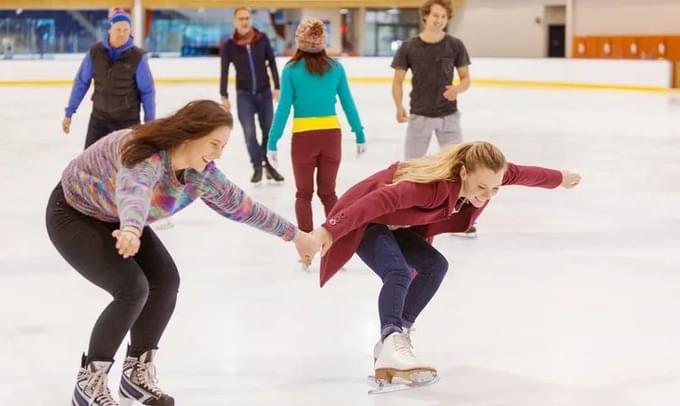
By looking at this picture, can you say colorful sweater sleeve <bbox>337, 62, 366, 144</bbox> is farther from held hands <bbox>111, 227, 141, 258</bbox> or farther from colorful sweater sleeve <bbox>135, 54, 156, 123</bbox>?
held hands <bbox>111, 227, 141, 258</bbox>

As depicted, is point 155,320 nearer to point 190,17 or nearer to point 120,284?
point 120,284

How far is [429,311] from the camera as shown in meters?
3.87

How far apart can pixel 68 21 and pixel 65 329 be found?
2111cm

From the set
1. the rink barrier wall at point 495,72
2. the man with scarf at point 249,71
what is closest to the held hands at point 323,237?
the man with scarf at point 249,71

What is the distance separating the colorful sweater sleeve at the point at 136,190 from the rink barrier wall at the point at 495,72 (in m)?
17.4

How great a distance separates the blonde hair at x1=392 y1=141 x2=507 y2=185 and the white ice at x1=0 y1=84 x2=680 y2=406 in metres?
0.64

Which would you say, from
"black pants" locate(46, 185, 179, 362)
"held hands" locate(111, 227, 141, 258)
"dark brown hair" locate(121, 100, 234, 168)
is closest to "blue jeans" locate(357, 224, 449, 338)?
"black pants" locate(46, 185, 179, 362)

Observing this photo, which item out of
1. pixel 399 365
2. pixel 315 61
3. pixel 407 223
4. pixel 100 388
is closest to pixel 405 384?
pixel 399 365

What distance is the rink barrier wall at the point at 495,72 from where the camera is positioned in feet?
62.4

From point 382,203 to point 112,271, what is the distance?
799mm

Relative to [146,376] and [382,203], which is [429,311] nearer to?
[382,203]

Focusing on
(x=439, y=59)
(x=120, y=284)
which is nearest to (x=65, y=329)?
(x=120, y=284)

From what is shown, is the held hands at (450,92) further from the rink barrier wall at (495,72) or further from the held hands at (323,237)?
the rink barrier wall at (495,72)

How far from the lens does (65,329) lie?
3.63 m
